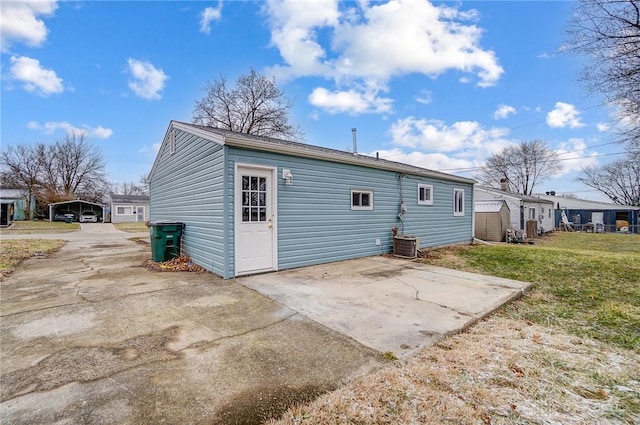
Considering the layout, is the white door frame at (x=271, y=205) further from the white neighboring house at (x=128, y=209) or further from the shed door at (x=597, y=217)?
the shed door at (x=597, y=217)

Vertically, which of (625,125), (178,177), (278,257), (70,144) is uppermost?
(70,144)

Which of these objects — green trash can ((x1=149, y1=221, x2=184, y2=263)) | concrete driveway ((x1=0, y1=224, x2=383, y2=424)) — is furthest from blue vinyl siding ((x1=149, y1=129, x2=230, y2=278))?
concrete driveway ((x1=0, y1=224, x2=383, y2=424))

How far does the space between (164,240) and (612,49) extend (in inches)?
440

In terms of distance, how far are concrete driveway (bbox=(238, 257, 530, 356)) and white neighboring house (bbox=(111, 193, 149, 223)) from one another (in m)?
34.4

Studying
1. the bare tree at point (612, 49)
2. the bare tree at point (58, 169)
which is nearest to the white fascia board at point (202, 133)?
the bare tree at point (612, 49)

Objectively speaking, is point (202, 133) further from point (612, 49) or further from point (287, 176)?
point (612, 49)

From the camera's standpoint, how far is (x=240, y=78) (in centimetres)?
2144

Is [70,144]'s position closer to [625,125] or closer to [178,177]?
[178,177]

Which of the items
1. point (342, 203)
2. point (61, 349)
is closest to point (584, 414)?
Answer: point (61, 349)

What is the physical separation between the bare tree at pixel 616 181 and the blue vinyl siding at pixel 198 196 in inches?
1681

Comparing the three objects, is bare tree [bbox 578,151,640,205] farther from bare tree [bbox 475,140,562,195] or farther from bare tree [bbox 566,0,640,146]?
bare tree [bbox 566,0,640,146]

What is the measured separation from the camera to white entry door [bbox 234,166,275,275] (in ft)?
17.9

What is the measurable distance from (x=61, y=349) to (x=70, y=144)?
41693mm

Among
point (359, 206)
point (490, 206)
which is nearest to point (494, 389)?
point (359, 206)
